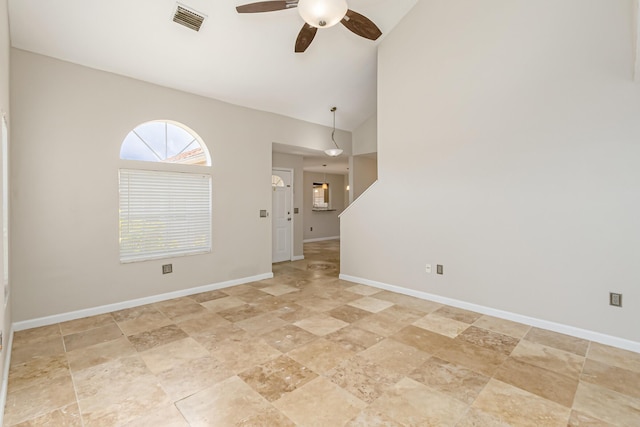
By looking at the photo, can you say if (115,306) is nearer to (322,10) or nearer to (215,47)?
(215,47)

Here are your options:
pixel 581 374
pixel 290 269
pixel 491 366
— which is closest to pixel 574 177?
pixel 581 374

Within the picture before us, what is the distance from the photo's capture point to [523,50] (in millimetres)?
3285

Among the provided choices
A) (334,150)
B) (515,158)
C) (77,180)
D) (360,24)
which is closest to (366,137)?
(334,150)

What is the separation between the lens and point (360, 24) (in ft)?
10.5

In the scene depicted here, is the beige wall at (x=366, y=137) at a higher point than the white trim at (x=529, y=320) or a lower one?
higher

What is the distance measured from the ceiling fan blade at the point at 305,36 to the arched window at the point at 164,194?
6.68 ft

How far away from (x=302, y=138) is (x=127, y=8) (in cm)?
328

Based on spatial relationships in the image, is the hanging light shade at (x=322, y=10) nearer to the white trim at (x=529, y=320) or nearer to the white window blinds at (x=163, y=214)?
the white window blinds at (x=163, y=214)

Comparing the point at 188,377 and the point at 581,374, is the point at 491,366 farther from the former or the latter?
the point at 188,377

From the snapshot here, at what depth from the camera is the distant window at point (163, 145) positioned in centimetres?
390

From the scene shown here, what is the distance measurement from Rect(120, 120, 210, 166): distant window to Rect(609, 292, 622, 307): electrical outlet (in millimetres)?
4967

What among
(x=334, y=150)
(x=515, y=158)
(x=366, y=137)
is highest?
(x=366, y=137)

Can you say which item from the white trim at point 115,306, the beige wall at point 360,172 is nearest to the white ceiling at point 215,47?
the beige wall at point 360,172

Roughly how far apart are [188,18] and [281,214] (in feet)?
14.0
